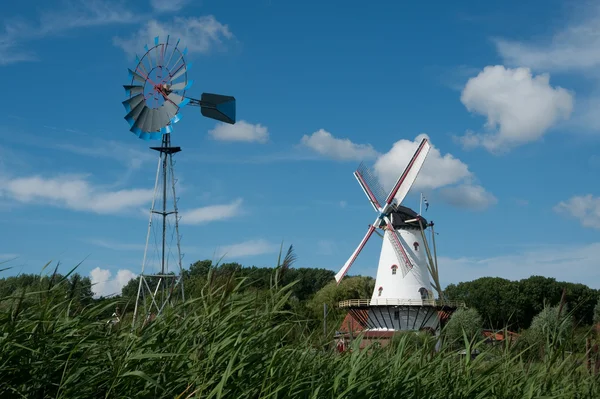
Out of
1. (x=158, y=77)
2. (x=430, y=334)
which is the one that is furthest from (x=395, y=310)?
(x=430, y=334)

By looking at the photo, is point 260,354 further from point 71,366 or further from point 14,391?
point 14,391

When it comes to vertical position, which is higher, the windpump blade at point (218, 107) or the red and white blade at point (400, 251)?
the windpump blade at point (218, 107)

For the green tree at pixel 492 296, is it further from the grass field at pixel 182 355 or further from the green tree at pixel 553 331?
the grass field at pixel 182 355

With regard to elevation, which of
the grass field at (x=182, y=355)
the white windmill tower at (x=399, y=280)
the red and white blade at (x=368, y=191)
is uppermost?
the red and white blade at (x=368, y=191)

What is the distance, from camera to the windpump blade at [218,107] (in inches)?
1105

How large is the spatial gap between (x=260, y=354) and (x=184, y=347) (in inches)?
20.8

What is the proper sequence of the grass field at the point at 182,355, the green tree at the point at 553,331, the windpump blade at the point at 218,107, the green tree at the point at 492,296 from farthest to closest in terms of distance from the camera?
the green tree at the point at 492,296 → the windpump blade at the point at 218,107 → the green tree at the point at 553,331 → the grass field at the point at 182,355

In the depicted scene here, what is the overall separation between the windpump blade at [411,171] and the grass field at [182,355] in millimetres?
36163

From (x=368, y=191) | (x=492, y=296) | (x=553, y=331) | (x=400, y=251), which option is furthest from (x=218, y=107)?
(x=492, y=296)

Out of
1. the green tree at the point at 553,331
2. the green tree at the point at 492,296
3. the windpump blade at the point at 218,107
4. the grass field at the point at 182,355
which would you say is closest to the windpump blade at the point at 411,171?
the windpump blade at the point at 218,107

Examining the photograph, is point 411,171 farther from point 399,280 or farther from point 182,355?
point 182,355

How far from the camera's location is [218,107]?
92.4 feet

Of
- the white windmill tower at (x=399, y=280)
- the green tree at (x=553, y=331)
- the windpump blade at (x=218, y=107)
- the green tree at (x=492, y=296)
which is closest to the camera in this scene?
the green tree at (x=553, y=331)

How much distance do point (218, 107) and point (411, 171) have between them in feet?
57.4
